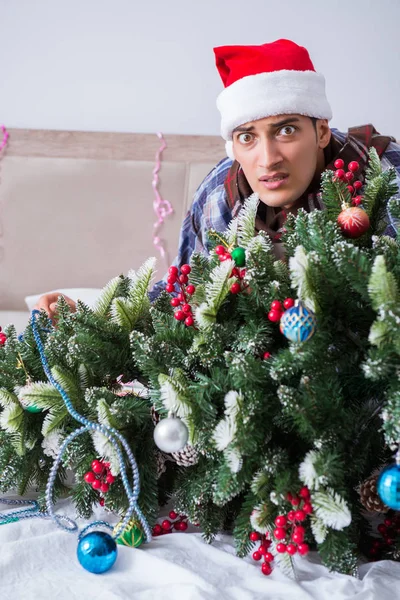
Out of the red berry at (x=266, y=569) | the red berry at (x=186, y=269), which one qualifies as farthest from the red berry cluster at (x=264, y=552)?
the red berry at (x=186, y=269)

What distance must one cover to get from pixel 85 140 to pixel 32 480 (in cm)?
185

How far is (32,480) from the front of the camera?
85 cm

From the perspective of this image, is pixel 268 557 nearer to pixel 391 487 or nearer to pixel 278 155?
pixel 391 487

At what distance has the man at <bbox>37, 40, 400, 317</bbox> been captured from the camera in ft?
3.55

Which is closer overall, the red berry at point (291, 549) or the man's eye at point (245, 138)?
the red berry at point (291, 549)

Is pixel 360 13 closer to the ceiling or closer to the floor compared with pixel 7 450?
closer to the ceiling

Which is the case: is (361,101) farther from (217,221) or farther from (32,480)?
(32,480)

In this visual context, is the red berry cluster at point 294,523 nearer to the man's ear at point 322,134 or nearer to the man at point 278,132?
the man at point 278,132

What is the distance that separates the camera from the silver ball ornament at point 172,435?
66 centimetres

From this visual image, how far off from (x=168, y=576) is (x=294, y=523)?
5.9 inches

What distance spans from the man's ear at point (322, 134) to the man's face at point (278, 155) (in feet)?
0.16

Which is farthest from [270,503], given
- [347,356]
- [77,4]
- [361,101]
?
[77,4]

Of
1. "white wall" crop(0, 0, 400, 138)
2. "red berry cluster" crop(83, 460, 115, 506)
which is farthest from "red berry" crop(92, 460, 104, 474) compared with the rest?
"white wall" crop(0, 0, 400, 138)

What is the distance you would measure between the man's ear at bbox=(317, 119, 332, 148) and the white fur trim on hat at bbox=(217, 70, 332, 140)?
0.01 m
